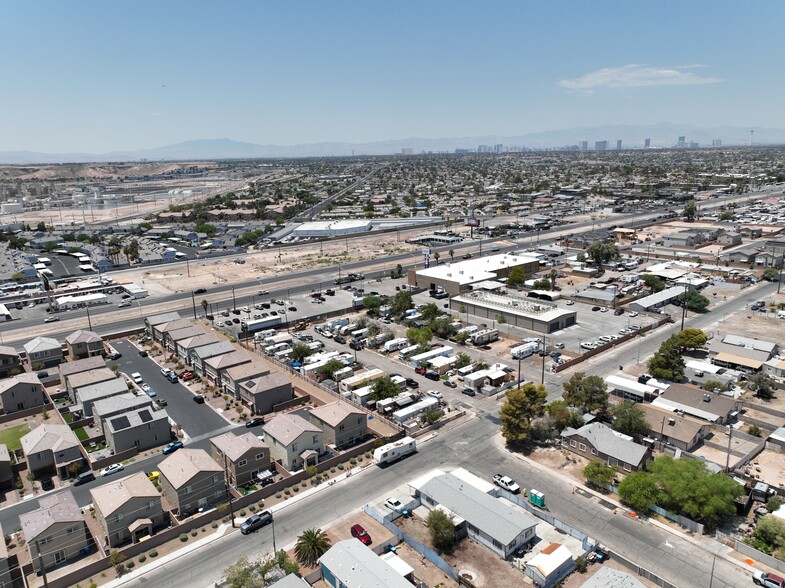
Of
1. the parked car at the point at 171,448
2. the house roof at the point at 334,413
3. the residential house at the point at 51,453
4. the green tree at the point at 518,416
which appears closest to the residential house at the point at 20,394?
the residential house at the point at 51,453

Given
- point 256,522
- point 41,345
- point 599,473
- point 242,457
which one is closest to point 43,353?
point 41,345

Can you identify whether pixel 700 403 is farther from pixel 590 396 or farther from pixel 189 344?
pixel 189 344

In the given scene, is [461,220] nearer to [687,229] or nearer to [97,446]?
[687,229]

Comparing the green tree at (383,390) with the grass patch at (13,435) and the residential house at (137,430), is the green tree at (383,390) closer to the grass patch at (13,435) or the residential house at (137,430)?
the residential house at (137,430)

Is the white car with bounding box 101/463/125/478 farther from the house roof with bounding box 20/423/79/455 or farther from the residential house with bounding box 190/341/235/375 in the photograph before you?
the residential house with bounding box 190/341/235/375

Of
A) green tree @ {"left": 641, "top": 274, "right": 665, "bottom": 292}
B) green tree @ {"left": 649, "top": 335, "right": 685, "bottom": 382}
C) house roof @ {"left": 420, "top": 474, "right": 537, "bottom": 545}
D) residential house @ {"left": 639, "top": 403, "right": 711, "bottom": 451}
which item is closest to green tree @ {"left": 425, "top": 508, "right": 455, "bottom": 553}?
house roof @ {"left": 420, "top": 474, "right": 537, "bottom": 545}
